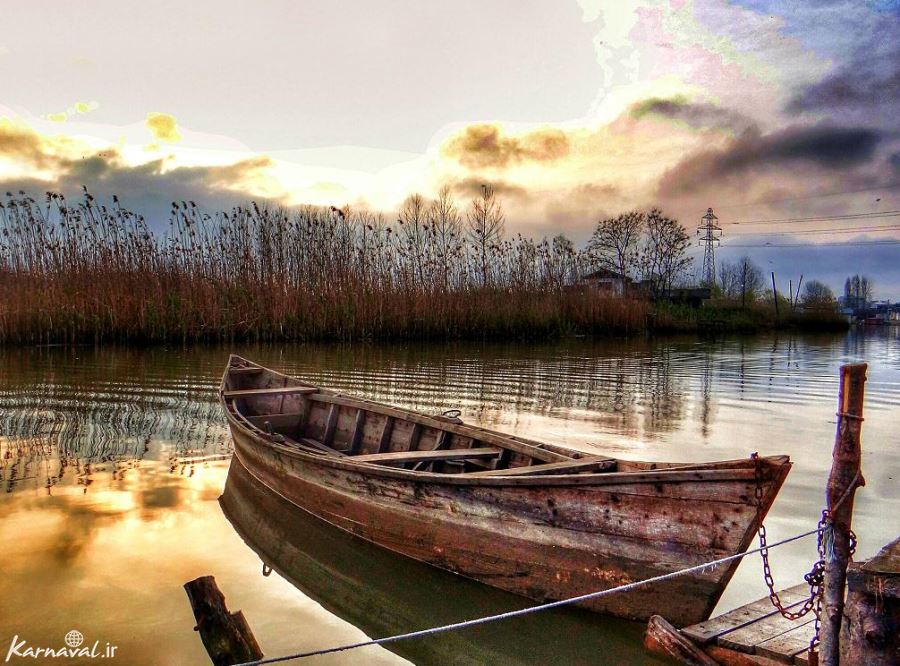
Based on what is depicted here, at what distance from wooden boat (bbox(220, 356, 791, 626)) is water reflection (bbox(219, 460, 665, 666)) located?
0.09 metres

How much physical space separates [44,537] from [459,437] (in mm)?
2874

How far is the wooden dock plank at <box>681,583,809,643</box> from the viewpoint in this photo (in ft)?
9.95

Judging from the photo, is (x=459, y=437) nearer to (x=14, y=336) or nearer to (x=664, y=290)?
(x=14, y=336)

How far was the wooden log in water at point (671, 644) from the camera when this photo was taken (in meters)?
2.97

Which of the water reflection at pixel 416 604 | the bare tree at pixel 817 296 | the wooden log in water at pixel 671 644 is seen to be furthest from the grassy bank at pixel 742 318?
the wooden log in water at pixel 671 644

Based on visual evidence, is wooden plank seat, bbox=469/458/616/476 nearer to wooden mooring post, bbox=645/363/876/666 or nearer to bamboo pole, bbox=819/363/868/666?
wooden mooring post, bbox=645/363/876/666

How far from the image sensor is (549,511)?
11.7 ft

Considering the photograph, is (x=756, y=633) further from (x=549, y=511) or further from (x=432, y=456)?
(x=432, y=456)

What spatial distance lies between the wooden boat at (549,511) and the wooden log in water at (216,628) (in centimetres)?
150

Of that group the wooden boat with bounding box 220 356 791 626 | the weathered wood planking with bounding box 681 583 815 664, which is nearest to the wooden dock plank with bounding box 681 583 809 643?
the weathered wood planking with bounding box 681 583 815 664

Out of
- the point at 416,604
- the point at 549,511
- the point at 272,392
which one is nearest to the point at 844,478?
the point at 549,511

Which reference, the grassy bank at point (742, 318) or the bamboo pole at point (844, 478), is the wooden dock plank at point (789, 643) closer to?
the bamboo pole at point (844, 478)

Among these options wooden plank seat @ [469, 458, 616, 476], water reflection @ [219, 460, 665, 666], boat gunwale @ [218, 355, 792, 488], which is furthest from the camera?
wooden plank seat @ [469, 458, 616, 476]

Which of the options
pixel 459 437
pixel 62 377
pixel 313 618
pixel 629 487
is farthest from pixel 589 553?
pixel 62 377
